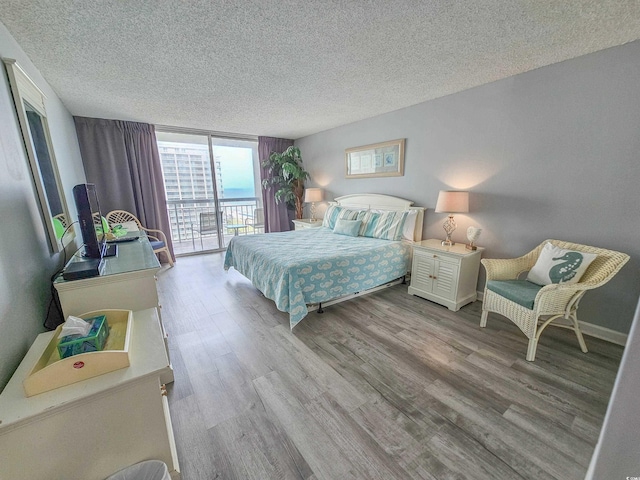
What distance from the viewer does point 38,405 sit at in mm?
811

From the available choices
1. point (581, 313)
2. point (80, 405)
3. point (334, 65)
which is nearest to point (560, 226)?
point (581, 313)

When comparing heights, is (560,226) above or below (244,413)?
above

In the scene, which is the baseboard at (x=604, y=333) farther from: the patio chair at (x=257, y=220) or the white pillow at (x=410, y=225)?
the patio chair at (x=257, y=220)

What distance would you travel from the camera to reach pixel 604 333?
85.4 inches

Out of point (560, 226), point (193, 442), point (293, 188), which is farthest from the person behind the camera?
point (293, 188)

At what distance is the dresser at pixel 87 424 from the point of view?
0.80 m

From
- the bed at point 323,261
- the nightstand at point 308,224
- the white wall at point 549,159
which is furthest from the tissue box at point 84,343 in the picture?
the nightstand at point 308,224

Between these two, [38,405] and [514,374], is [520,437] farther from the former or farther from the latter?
[38,405]

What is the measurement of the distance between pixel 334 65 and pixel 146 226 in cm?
400

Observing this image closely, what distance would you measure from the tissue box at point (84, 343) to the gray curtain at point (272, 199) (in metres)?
4.62

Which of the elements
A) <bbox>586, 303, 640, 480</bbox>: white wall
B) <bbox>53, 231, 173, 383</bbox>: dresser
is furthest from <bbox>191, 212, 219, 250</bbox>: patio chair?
<bbox>586, 303, 640, 480</bbox>: white wall

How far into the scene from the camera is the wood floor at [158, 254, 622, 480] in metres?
1.24

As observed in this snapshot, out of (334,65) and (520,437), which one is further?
(334,65)

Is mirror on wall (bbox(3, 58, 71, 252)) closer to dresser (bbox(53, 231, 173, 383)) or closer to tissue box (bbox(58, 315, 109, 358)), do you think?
dresser (bbox(53, 231, 173, 383))
